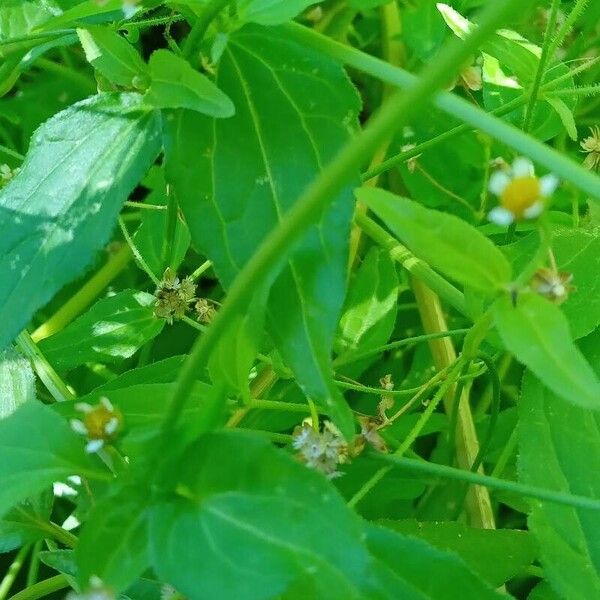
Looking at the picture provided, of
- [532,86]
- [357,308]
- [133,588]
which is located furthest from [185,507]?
[532,86]

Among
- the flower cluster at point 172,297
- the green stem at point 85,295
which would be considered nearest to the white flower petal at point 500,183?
the flower cluster at point 172,297

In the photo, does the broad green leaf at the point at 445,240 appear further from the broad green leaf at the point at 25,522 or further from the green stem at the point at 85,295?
the green stem at the point at 85,295

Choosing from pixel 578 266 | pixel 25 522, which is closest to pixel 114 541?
pixel 25 522

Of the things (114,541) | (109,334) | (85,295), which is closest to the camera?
(114,541)

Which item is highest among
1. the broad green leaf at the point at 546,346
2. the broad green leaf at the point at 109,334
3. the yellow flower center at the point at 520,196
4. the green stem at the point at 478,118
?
the green stem at the point at 478,118

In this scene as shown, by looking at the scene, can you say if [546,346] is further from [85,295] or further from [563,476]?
[85,295]

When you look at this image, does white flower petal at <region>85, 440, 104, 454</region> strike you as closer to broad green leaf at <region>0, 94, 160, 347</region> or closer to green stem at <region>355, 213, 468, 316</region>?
broad green leaf at <region>0, 94, 160, 347</region>

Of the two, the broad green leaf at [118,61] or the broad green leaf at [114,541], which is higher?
the broad green leaf at [118,61]

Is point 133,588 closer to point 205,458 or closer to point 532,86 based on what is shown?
point 205,458
